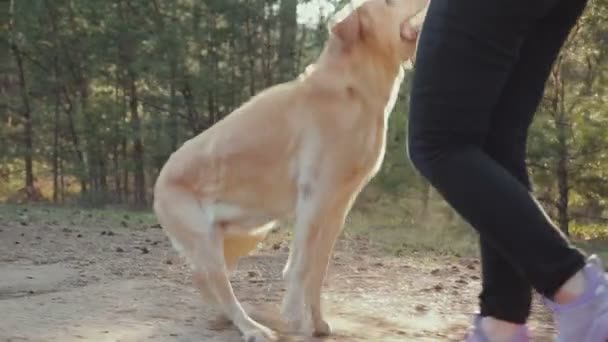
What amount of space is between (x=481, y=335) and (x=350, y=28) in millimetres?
1540

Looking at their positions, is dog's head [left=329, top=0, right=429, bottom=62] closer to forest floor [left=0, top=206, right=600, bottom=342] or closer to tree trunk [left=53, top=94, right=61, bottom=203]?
forest floor [left=0, top=206, right=600, bottom=342]

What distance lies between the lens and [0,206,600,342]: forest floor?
9.82ft

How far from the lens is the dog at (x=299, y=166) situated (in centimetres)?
308

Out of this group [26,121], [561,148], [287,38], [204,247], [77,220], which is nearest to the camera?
[204,247]

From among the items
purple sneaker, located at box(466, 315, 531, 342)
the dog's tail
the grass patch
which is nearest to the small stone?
the dog's tail

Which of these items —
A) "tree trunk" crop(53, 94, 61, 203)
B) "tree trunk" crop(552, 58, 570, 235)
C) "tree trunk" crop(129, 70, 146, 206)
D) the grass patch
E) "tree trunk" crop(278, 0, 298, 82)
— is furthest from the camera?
"tree trunk" crop(53, 94, 61, 203)

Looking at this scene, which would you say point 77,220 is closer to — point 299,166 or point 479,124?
point 299,166

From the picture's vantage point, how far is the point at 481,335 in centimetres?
207

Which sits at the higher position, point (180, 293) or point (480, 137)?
point (480, 137)

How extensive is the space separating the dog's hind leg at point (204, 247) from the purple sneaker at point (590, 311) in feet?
4.49

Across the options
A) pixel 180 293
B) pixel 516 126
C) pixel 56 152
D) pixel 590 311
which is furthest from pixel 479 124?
pixel 56 152

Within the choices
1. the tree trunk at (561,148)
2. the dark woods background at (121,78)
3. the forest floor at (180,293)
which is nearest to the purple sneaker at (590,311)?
the forest floor at (180,293)

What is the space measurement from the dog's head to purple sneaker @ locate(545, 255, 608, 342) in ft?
5.46

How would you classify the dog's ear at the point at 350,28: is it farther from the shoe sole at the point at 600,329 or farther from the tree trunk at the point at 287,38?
the tree trunk at the point at 287,38
